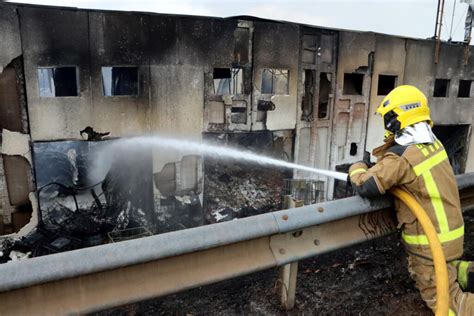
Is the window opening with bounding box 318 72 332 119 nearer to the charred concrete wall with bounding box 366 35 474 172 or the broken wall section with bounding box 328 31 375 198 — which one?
the broken wall section with bounding box 328 31 375 198

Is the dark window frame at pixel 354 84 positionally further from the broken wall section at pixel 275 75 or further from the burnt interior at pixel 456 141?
the burnt interior at pixel 456 141

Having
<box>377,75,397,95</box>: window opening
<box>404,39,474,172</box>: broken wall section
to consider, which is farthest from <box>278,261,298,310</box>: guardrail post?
<box>404,39,474,172</box>: broken wall section

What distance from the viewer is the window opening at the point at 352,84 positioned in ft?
33.0

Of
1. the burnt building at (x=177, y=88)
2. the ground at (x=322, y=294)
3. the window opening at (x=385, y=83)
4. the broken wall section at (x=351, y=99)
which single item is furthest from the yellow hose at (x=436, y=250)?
the window opening at (x=385, y=83)

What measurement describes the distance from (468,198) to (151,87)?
5663 mm

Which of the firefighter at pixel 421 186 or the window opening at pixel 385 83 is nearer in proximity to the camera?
the firefighter at pixel 421 186

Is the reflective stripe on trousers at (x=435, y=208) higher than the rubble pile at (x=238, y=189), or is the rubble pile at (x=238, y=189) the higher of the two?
the reflective stripe on trousers at (x=435, y=208)

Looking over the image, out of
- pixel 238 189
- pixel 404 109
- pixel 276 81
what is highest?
pixel 276 81

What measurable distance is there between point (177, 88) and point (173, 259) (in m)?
5.91

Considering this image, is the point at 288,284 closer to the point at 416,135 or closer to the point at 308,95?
the point at 416,135

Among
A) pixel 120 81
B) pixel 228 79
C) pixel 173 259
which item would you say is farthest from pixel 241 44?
pixel 173 259

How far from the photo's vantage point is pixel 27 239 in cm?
662

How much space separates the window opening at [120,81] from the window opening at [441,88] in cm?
942

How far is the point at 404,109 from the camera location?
8.65ft
